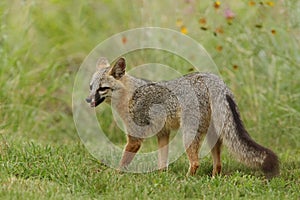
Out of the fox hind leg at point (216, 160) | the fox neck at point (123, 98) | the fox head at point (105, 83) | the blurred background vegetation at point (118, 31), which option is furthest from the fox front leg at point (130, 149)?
the blurred background vegetation at point (118, 31)

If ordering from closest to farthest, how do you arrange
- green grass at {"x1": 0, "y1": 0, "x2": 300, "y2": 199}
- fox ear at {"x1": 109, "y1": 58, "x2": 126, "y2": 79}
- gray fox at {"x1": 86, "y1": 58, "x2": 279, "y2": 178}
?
green grass at {"x1": 0, "y1": 0, "x2": 300, "y2": 199} → gray fox at {"x1": 86, "y1": 58, "x2": 279, "y2": 178} → fox ear at {"x1": 109, "y1": 58, "x2": 126, "y2": 79}

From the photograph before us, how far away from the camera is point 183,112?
6.05 metres

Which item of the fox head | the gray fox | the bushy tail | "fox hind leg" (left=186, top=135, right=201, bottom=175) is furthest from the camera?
the fox head

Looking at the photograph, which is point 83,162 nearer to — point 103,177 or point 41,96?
point 103,177

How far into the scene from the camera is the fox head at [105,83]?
240 inches

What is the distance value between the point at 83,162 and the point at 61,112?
3.71m

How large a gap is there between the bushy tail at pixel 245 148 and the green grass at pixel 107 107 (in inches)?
6.3

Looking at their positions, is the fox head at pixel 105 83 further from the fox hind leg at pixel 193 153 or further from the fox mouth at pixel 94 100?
the fox hind leg at pixel 193 153

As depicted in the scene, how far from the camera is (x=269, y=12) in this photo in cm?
927

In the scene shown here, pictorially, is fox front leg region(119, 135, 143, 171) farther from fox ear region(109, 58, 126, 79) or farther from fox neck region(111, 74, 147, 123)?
fox ear region(109, 58, 126, 79)

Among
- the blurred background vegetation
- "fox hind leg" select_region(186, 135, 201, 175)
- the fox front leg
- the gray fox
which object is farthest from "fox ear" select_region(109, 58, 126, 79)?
the blurred background vegetation

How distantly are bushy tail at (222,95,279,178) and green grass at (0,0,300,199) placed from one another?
16 centimetres

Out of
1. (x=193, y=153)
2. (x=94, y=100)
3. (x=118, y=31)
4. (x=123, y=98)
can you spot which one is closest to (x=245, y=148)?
(x=193, y=153)

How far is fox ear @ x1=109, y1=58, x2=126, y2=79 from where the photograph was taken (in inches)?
245
